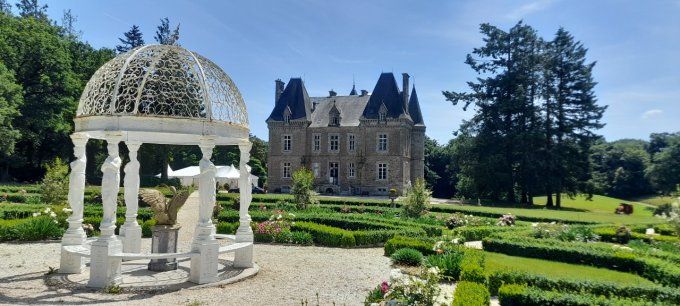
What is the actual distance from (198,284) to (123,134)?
10.7ft

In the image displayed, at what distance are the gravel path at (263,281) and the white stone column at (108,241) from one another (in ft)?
1.07

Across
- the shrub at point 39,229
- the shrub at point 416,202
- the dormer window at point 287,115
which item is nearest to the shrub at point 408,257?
the shrub at point 416,202

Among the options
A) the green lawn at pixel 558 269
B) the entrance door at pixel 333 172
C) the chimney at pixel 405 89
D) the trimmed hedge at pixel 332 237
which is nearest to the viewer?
the green lawn at pixel 558 269

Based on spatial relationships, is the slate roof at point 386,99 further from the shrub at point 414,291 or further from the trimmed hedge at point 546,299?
the shrub at point 414,291

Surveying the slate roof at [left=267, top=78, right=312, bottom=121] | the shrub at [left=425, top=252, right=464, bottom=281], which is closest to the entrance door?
the slate roof at [left=267, top=78, right=312, bottom=121]

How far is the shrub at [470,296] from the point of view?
20.3 ft

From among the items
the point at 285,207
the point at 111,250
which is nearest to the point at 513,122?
the point at 285,207

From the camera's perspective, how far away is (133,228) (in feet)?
33.7

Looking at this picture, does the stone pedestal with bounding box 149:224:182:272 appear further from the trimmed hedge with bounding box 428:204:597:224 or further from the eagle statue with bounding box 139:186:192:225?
the trimmed hedge with bounding box 428:204:597:224

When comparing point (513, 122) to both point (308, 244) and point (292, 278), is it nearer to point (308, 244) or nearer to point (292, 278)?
point (308, 244)

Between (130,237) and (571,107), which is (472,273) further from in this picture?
(571,107)

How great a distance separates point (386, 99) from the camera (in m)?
45.4

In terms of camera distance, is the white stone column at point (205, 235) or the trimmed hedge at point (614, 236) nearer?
the white stone column at point (205, 235)

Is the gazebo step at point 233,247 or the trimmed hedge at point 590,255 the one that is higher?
the gazebo step at point 233,247
